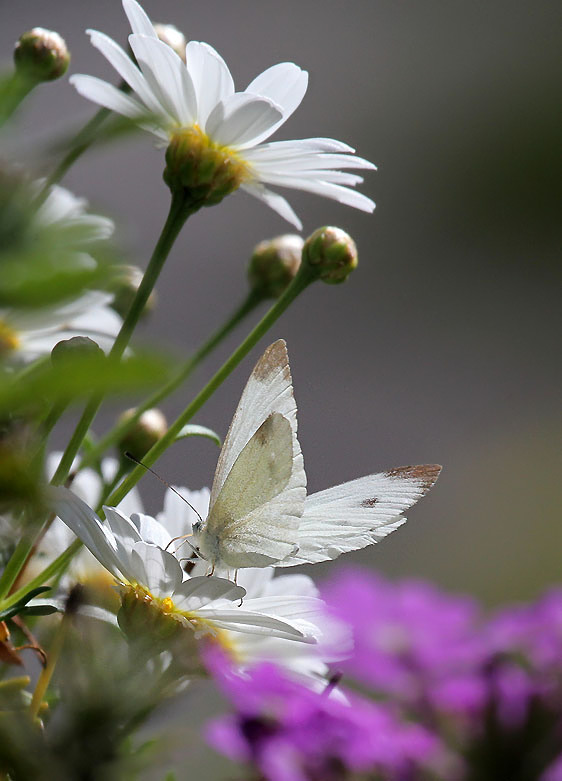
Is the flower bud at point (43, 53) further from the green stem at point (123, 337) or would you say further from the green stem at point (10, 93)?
the green stem at point (10, 93)

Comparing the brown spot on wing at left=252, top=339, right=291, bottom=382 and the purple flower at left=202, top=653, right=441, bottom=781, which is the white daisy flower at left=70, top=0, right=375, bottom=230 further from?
the purple flower at left=202, top=653, right=441, bottom=781

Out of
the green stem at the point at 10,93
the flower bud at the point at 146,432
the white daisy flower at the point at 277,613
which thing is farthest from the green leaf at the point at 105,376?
the flower bud at the point at 146,432

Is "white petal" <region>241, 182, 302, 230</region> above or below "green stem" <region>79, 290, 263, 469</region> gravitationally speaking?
above

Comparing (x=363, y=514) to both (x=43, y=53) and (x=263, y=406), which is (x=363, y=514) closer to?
(x=263, y=406)

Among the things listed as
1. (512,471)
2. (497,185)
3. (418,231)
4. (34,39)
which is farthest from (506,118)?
(34,39)

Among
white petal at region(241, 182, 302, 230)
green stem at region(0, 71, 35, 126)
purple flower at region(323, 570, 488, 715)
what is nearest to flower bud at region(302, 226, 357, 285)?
white petal at region(241, 182, 302, 230)

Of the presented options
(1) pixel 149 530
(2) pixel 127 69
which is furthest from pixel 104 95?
(1) pixel 149 530

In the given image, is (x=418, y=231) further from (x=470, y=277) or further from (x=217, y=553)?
(x=217, y=553)
